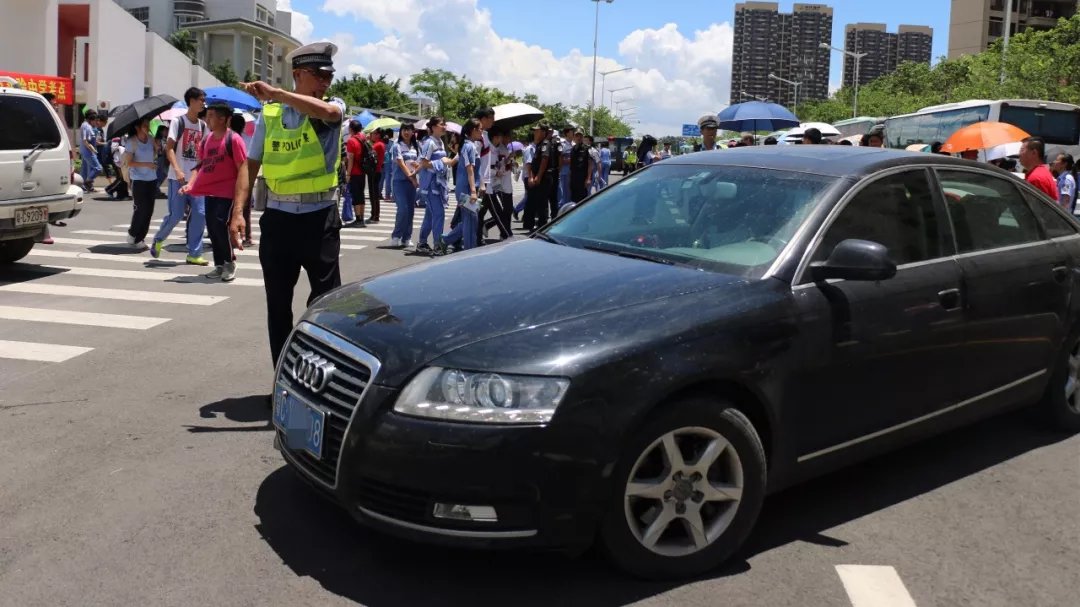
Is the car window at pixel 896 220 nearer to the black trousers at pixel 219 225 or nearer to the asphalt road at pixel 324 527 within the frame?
the asphalt road at pixel 324 527

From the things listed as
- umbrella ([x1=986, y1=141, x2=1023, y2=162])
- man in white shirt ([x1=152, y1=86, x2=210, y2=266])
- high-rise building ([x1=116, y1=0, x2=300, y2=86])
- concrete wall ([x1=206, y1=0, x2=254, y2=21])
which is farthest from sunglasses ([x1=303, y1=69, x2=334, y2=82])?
concrete wall ([x1=206, y1=0, x2=254, y2=21])

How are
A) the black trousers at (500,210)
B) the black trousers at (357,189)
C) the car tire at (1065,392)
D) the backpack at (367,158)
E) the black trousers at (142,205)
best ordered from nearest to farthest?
the car tire at (1065,392), the black trousers at (500,210), the black trousers at (142,205), the backpack at (367,158), the black trousers at (357,189)

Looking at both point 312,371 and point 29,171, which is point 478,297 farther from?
point 29,171

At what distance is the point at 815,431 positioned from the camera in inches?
155

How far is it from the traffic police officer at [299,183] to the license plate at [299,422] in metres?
1.49

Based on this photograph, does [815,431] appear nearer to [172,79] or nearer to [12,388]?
[12,388]

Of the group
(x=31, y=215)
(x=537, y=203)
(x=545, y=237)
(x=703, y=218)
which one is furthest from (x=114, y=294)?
(x=537, y=203)

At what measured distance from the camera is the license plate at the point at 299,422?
362 centimetres

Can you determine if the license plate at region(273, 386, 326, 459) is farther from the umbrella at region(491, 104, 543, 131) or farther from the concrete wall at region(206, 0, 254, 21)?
the concrete wall at region(206, 0, 254, 21)

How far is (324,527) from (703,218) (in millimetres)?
2076

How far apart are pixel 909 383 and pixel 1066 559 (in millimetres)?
882

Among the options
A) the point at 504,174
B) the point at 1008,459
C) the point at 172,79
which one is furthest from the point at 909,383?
the point at 172,79

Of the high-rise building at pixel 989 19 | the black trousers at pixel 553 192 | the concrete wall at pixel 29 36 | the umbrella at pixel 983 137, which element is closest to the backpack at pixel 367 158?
the black trousers at pixel 553 192

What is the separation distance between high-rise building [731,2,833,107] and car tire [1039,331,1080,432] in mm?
154167
